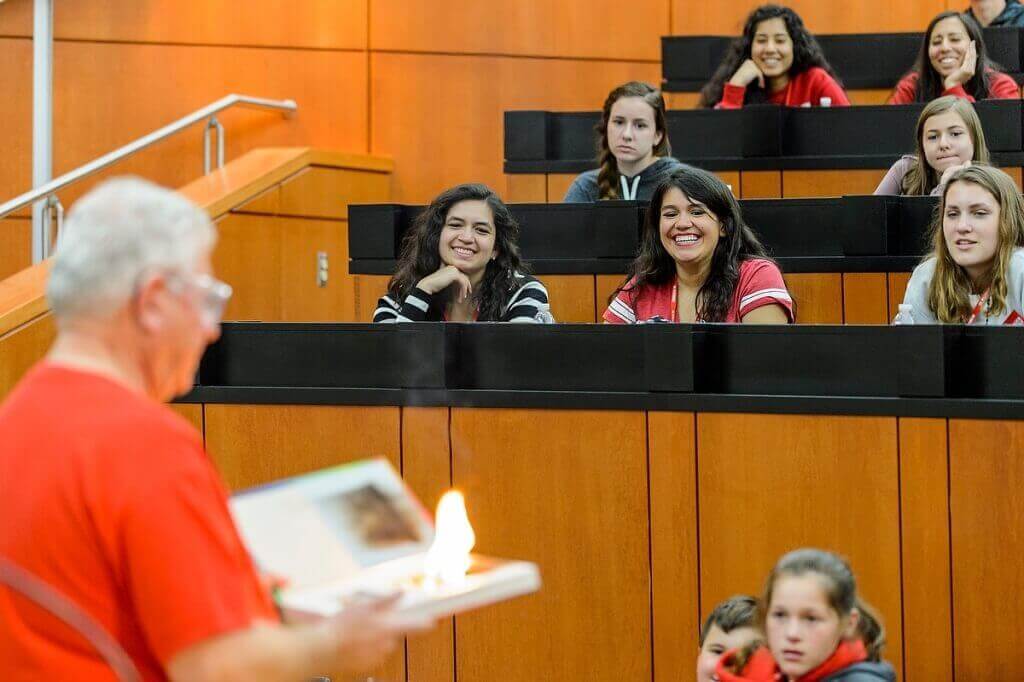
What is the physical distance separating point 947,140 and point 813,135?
859 millimetres

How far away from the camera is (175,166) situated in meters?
5.46

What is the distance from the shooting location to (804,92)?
4.60 metres

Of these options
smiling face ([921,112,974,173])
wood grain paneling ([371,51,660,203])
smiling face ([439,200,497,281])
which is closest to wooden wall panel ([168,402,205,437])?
smiling face ([439,200,497,281])

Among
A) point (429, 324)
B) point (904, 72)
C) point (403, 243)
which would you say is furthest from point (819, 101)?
point (429, 324)

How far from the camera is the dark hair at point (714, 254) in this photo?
303 centimetres

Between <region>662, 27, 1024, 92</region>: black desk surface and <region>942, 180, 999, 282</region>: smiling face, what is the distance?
2.29 m

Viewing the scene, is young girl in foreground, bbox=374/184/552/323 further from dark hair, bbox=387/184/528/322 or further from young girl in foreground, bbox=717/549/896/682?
young girl in foreground, bbox=717/549/896/682

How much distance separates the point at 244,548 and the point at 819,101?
3.80 meters

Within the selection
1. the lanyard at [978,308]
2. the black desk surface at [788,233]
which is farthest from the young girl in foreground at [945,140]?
the lanyard at [978,308]

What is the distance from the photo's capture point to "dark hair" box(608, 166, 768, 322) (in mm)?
3029

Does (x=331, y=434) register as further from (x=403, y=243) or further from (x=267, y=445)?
(x=403, y=243)

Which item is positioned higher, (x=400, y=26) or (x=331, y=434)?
(x=400, y=26)

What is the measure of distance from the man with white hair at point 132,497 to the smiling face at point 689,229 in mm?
2032

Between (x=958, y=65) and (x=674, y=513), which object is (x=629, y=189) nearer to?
(x=958, y=65)
